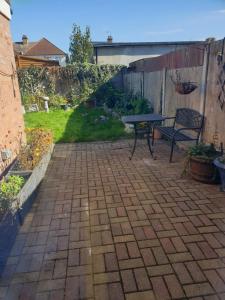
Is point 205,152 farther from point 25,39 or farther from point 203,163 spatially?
point 25,39

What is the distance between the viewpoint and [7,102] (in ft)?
15.7

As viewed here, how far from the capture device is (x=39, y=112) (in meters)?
11.7

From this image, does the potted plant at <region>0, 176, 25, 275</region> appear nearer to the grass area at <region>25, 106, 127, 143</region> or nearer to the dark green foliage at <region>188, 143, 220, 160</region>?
the dark green foliage at <region>188, 143, 220, 160</region>

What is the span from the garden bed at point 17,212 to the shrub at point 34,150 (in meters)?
0.15

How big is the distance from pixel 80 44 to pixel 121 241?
84.7 ft

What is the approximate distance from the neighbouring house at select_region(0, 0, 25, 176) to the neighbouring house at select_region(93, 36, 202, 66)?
1350cm

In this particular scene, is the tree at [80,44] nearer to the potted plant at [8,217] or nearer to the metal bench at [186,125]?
the metal bench at [186,125]

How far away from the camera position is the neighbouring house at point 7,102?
435 centimetres

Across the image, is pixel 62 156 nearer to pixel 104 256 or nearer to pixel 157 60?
pixel 104 256

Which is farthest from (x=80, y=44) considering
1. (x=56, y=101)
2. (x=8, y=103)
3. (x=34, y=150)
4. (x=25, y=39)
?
(x=34, y=150)

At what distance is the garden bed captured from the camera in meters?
2.57

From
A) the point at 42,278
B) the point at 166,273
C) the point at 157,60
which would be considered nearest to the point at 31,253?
the point at 42,278

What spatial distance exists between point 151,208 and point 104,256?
1109 mm

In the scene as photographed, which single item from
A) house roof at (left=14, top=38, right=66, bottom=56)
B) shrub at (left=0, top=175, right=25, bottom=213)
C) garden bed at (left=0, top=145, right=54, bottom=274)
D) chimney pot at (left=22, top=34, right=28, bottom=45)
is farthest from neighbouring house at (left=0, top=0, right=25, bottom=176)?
chimney pot at (left=22, top=34, right=28, bottom=45)
